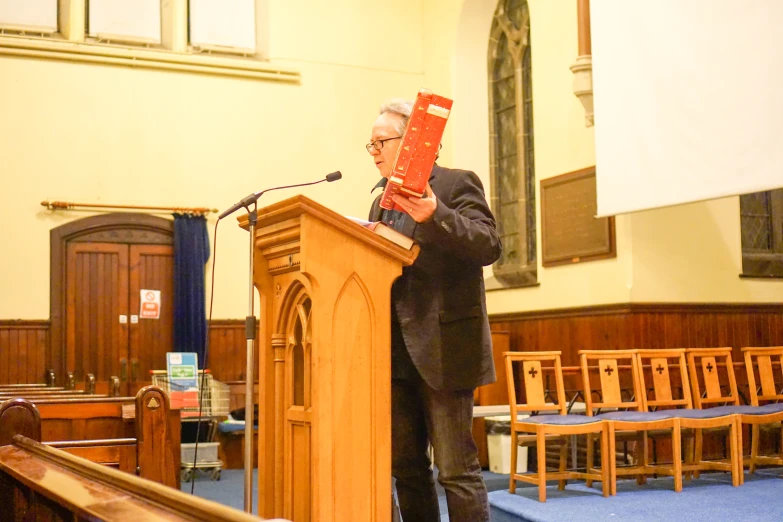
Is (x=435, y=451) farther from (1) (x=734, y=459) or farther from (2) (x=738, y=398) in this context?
(2) (x=738, y=398)

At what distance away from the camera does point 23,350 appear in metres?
8.16

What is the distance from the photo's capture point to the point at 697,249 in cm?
690

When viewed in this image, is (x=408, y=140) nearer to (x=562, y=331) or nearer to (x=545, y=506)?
(x=545, y=506)

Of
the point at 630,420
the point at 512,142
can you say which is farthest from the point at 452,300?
the point at 512,142

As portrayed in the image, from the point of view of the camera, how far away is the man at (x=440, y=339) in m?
2.27

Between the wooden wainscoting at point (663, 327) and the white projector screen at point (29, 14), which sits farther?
the white projector screen at point (29, 14)

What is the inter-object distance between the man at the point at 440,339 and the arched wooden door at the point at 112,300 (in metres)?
6.45

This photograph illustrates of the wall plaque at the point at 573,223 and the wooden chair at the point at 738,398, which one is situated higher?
the wall plaque at the point at 573,223

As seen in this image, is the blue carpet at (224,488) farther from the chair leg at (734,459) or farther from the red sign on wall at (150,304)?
the chair leg at (734,459)

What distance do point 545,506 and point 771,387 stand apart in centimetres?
226

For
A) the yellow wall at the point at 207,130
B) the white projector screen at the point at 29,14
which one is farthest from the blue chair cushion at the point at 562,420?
the white projector screen at the point at 29,14

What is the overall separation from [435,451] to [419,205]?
25.1 inches

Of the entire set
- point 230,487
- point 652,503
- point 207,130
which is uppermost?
point 207,130

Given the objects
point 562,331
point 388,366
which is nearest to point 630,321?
point 562,331
